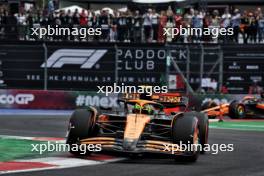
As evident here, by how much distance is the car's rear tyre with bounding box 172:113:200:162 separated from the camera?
1117 centimetres

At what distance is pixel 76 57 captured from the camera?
27547mm

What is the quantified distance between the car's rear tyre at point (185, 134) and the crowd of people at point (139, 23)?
15.3 meters

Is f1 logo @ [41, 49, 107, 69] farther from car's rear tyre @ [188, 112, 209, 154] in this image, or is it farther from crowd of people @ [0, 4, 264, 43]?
car's rear tyre @ [188, 112, 209, 154]

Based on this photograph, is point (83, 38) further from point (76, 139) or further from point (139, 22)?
point (76, 139)

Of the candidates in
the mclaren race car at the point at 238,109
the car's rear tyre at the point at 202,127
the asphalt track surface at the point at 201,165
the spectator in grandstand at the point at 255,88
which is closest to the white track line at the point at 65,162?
the asphalt track surface at the point at 201,165

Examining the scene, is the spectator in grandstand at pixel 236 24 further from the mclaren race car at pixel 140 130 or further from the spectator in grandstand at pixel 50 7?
the mclaren race car at pixel 140 130

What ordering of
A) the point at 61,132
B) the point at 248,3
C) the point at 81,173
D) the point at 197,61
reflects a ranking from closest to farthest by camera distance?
1. the point at 81,173
2. the point at 61,132
3. the point at 197,61
4. the point at 248,3

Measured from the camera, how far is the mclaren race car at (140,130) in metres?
11.1

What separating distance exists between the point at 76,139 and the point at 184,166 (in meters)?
1.88

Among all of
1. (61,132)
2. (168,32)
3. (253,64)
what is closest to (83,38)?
(168,32)

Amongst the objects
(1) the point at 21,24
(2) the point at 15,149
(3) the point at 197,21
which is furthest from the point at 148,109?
(1) the point at 21,24

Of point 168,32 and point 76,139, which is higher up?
point 168,32

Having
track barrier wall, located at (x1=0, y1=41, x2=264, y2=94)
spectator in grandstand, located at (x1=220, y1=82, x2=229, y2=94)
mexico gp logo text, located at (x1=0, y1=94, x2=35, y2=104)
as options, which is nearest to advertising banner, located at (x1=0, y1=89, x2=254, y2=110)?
mexico gp logo text, located at (x1=0, y1=94, x2=35, y2=104)

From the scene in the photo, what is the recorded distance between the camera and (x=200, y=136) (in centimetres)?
1245
